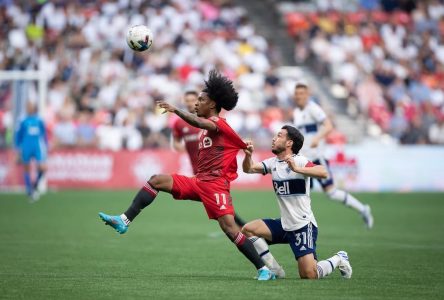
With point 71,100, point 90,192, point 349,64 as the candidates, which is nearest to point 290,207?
point 90,192

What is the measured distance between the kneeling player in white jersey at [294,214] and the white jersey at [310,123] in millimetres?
6259

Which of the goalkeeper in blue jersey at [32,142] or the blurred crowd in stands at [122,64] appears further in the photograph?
the blurred crowd in stands at [122,64]

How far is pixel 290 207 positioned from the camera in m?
10.9

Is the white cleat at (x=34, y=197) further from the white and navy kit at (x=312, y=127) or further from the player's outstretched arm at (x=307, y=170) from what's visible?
the player's outstretched arm at (x=307, y=170)

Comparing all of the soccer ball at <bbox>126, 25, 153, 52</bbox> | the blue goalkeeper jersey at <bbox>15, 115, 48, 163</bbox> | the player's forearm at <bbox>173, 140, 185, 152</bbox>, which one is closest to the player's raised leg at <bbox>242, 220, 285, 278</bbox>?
the soccer ball at <bbox>126, 25, 153, 52</bbox>

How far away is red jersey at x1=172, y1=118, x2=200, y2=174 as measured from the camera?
15.8m

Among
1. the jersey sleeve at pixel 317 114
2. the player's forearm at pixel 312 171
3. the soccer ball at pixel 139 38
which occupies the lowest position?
the player's forearm at pixel 312 171

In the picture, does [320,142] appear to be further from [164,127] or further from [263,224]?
[164,127]

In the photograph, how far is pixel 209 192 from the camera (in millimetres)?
10742

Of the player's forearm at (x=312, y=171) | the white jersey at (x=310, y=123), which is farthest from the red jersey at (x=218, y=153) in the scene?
the white jersey at (x=310, y=123)

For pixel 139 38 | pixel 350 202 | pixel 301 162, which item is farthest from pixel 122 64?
pixel 301 162

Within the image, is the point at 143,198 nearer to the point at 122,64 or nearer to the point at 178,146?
the point at 178,146

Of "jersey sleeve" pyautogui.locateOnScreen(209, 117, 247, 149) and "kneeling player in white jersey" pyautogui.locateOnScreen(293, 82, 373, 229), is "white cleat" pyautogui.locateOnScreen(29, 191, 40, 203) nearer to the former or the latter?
"kneeling player in white jersey" pyautogui.locateOnScreen(293, 82, 373, 229)

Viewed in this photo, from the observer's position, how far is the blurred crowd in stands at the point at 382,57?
107 feet
